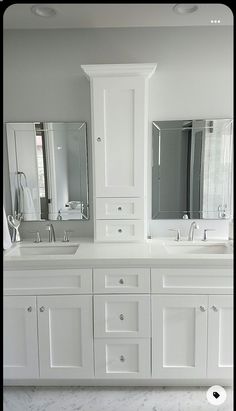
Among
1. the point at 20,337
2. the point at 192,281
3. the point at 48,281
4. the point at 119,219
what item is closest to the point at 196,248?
the point at 192,281

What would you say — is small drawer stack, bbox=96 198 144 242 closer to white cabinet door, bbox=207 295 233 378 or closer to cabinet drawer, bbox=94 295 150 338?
cabinet drawer, bbox=94 295 150 338

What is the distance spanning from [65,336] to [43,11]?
1901 mm

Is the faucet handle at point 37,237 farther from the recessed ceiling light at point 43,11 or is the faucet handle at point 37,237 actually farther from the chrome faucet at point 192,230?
the recessed ceiling light at point 43,11

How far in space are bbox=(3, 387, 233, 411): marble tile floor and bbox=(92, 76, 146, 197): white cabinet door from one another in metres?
1.18

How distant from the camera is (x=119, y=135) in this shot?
1.99 meters

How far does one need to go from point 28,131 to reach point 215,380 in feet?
6.46

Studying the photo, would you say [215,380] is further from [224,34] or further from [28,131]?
[224,34]

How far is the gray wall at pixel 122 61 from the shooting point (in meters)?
2.08

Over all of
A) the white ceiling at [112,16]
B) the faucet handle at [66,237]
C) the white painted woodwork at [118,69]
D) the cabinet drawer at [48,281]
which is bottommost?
the cabinet drawer at [48,281]

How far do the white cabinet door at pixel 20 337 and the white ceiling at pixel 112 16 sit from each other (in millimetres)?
1692

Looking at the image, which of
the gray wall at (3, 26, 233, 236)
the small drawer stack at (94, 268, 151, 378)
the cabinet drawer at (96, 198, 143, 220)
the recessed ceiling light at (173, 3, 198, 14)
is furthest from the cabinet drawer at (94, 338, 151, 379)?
the recessed ceiling light at (173, 3, 198, 14)

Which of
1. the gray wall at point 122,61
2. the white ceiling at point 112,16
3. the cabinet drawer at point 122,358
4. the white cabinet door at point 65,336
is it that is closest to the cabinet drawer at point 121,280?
the white cabinet door at point 65,336

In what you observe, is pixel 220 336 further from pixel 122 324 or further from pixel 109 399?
pixel 109 399

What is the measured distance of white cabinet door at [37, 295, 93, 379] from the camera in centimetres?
173
